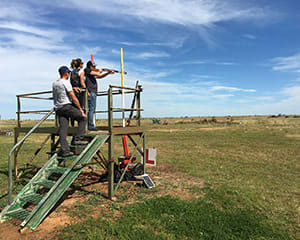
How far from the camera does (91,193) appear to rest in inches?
287

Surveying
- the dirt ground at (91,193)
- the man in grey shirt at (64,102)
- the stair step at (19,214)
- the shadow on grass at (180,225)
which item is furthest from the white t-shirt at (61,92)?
the shadow on grass at (180,225)

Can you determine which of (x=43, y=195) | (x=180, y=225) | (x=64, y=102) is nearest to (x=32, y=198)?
(x=43, y=195)

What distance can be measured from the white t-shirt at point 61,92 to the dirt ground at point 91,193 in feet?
9.02

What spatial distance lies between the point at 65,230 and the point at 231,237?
3511 millimetres

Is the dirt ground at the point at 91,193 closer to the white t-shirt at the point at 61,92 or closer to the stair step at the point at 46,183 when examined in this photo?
the stair step at the point at 46,183

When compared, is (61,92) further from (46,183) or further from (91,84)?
(46,183)

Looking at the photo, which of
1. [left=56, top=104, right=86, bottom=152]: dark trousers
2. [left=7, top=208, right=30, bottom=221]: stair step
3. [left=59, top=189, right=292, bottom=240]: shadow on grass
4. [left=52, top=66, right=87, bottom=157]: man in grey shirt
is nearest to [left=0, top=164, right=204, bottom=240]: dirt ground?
[left=7, top=208, right=30, bottom=221]: stair step

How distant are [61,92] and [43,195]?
8.42 ft

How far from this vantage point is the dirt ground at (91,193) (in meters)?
4.81

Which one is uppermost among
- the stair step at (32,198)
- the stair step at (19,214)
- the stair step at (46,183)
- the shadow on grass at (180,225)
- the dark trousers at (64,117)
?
the dark trousers at (64,117)

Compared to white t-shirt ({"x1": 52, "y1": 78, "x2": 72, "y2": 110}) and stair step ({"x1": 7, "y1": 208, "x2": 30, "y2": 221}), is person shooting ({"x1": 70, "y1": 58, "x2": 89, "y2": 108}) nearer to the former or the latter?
white t-shirt ({"x1": 52, "y1": 78, "x2": 72, "y2": 110})

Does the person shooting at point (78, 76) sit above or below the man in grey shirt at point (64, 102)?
→ above

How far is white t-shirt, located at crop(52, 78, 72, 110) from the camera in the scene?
575cm

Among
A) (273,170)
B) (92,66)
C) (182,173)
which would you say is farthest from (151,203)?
(273,170)
